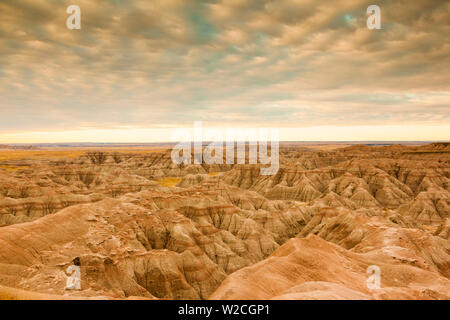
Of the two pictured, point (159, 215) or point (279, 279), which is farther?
point (159, 215)

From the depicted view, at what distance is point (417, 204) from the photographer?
8481 cm

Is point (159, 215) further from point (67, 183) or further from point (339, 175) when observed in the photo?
point (339, 175)

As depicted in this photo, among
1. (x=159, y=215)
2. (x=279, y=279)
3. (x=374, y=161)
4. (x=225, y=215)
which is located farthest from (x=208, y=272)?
(x=374, y=161)

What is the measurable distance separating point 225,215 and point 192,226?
13.6 meters

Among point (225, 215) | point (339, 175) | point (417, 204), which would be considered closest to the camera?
point (225, 215)

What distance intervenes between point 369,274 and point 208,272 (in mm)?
20222

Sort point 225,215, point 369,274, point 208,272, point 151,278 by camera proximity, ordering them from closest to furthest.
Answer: point 369,274 < point 151,278 < point 208,272 < point 225,215

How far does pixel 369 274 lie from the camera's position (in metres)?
28.0

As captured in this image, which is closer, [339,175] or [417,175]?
[417,175]
